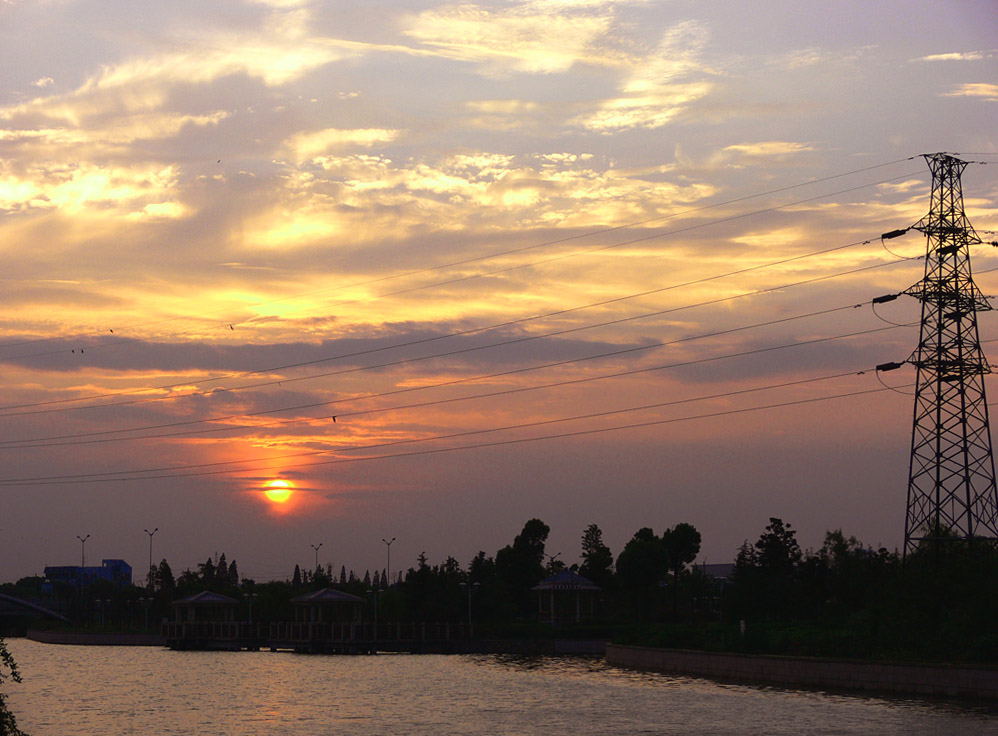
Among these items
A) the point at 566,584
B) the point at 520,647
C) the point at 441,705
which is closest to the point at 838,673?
the point at 441,705

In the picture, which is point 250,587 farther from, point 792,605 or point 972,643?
point 972,643

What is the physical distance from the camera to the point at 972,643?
4591 cm

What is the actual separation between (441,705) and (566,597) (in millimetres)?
74731

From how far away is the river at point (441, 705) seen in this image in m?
40.5

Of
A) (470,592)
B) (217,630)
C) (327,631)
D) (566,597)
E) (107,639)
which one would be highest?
(470,592)

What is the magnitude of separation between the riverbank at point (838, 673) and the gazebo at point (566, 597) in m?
40.9

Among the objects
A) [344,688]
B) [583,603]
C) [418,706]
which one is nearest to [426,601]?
[583,603]

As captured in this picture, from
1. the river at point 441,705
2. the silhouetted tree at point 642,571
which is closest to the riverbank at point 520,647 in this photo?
the river at point 441,705

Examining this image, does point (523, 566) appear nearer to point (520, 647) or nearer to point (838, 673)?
point (520, 647)

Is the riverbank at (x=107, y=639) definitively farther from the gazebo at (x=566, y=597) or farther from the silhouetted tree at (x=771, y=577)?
the silhouetted tree at (x=771, y=577)

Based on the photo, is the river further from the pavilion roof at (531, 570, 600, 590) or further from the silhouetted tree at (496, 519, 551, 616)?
the silhouetted tree at (496, 519, 551, 616)

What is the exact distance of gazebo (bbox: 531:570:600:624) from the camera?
111 m

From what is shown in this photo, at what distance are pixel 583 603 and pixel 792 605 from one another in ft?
147

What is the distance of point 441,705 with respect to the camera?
50.9 m
